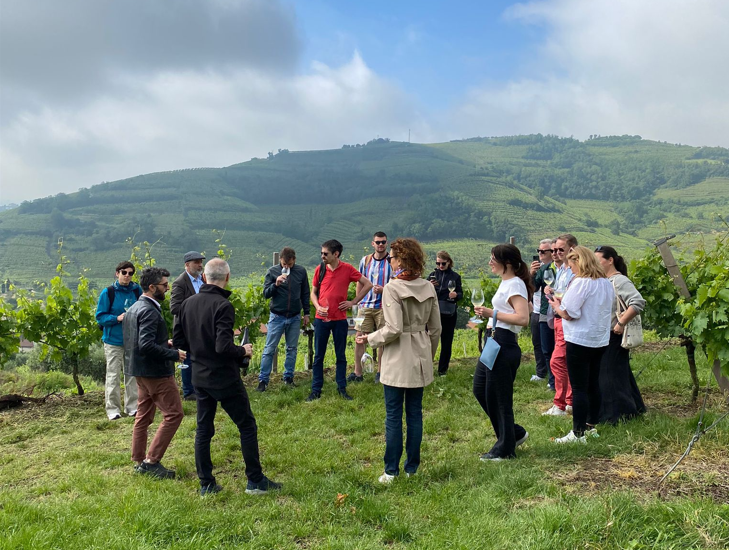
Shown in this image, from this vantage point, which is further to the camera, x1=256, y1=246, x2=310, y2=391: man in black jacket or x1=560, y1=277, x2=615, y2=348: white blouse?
x1=256, y1=246, x2=310, y2=391: man in black jacket

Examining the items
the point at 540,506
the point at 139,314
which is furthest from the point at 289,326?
the point at 540,506

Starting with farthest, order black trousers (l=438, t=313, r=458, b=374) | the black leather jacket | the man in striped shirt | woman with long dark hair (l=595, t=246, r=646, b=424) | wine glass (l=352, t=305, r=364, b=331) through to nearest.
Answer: black trousers (l=438, t=313, r=458, b=374) → the man in striped shirt → wine glass (l=352, t=305, r=364, b=331) → woman with long dark hair (l=595, t=246, r=646, b=424) → the black leather jacket

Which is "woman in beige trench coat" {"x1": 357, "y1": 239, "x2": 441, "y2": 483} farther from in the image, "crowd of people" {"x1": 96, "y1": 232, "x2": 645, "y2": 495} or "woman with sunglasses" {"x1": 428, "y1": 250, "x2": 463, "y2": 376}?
"woman with sunglasses" {"x1": 428, "y1": 250, "x2": 463, "y2": 376}

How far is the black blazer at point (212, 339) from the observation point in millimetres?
4141

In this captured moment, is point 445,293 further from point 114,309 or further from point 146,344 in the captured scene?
point 146,344

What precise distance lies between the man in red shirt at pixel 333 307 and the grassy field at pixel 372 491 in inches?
33.5

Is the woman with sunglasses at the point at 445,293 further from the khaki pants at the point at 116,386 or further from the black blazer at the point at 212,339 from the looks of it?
the khaki pants at the point at 116,386

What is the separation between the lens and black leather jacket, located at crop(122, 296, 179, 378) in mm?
4688

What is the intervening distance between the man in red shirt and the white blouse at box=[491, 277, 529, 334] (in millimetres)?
2842

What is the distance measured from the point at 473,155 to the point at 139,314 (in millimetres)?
188243

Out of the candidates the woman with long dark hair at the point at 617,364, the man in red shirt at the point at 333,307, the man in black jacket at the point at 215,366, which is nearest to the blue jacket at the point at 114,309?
the man in red shirt at the point at 333,307

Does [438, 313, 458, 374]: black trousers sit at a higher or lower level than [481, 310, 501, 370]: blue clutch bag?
lower

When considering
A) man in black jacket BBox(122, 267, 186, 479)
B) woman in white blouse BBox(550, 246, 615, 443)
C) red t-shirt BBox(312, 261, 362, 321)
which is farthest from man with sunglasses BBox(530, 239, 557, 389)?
man in black jacket BBox(122, 267, 186, 479)

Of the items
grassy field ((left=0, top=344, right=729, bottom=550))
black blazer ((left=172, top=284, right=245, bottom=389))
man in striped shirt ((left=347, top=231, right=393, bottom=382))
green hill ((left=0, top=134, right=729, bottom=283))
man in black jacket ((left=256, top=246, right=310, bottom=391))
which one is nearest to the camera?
grassy field ((left=0, top=344, right=729, bottom=550))
